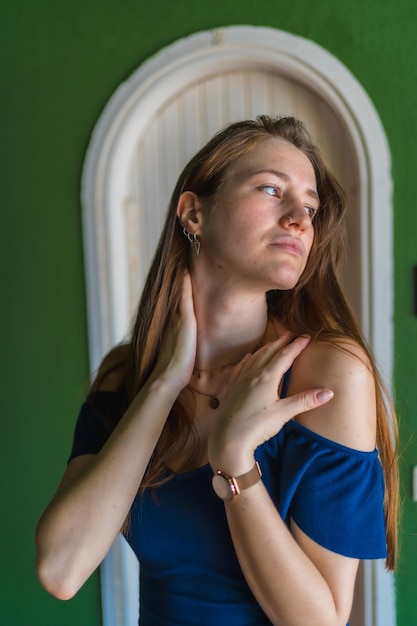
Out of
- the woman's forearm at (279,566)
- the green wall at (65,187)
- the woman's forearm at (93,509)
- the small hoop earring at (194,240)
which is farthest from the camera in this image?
the green wall at (65,187)

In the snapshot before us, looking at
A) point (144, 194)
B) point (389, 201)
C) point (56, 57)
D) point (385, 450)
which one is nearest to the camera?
point (385, 450)

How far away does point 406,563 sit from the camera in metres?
1.61

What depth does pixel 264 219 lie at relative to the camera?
949mm

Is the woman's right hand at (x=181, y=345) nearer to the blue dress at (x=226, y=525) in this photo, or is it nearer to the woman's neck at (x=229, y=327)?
the woman's neck at (x=229, y=327)

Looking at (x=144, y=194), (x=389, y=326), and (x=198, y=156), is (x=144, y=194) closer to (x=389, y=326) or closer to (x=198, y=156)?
(x=198, y=156)

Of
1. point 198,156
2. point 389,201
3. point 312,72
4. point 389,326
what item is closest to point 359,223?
point 389,201

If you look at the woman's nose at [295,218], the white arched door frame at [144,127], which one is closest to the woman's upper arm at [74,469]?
the woman's nose at [295,218]

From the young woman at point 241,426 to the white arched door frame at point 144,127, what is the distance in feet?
1.47

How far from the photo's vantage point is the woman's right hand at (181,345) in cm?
100

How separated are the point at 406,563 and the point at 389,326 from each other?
772mm

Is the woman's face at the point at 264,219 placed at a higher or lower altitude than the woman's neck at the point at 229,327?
higher

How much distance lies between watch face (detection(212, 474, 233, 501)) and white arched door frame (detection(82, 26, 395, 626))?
0.96m

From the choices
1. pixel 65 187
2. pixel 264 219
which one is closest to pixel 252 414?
pixel 264 219

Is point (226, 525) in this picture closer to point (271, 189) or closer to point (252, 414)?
point (252, 414)
